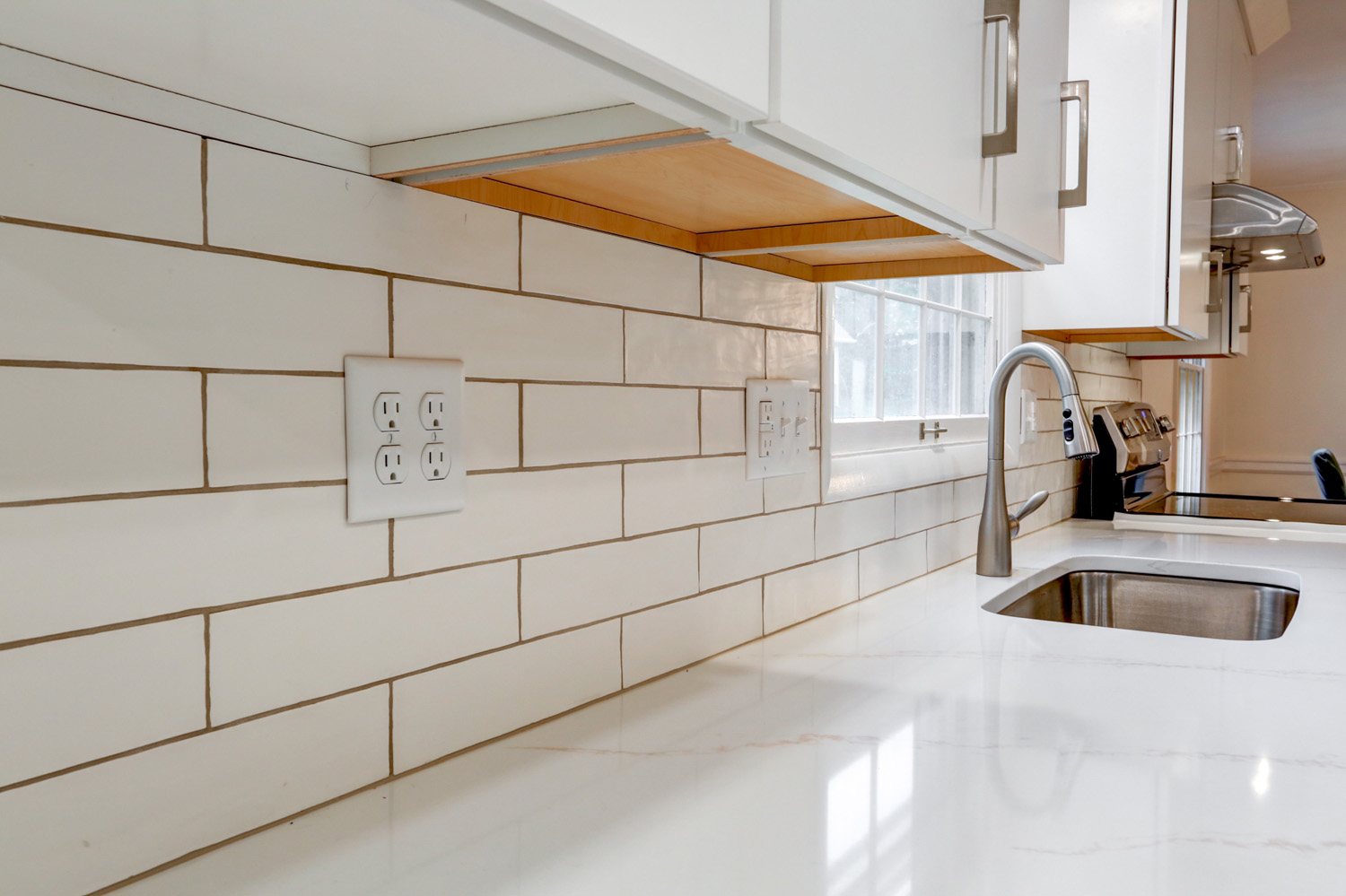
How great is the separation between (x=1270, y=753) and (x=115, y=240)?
97 centimetres

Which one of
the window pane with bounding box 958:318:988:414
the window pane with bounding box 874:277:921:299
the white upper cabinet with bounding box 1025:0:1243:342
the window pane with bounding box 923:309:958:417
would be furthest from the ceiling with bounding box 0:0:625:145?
the white upper cabinet with bounding box 1025:0:1243:342

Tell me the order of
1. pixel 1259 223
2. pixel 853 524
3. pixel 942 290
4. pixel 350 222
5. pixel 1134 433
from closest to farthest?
pixel 350 222 < pixel 853 524 < pixel 942 290 < pixel 1259 223 < pixel 1134 433

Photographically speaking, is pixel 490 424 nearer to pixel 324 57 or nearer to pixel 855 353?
pixel 324 57

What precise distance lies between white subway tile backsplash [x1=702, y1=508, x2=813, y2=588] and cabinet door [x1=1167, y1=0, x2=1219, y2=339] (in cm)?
124

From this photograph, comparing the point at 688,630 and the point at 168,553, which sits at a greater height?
the point at 168,553

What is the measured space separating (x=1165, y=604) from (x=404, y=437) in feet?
5.36

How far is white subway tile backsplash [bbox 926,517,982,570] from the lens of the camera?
170cm

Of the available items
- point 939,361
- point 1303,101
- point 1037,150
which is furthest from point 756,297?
point 1303,101

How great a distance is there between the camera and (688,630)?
106 cm

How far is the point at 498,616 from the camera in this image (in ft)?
2.66

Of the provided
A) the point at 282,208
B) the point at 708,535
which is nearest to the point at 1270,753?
the point at 708,535

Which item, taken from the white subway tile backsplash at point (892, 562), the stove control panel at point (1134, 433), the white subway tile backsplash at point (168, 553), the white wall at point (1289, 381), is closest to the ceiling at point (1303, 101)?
the white wall at point (1289, 381)

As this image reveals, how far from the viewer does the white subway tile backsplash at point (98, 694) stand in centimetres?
51

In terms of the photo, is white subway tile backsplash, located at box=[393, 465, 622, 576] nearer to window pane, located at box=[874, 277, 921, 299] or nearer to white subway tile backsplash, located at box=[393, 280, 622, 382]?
white subway tile backsplash, located at box=[393, 280, 622, 382]
